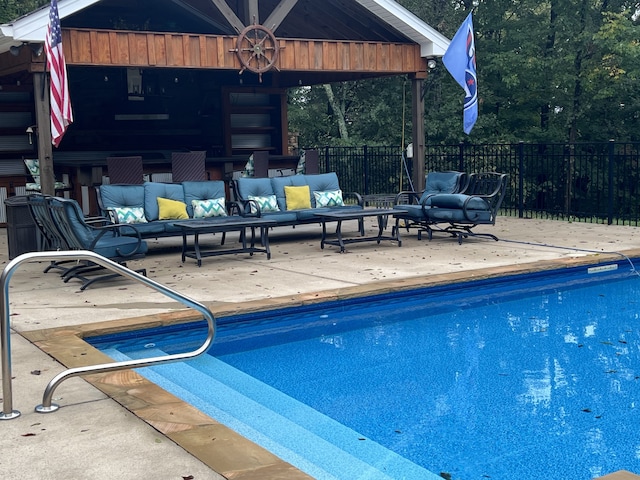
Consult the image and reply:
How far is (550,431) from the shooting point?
176 inches

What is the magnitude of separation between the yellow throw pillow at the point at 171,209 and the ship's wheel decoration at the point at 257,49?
242 centimetres

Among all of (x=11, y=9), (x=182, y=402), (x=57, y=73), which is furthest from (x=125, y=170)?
(x=11, y=9)

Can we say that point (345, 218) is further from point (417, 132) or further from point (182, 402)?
point (182, 402)

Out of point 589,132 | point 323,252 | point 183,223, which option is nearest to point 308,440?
point 183,223

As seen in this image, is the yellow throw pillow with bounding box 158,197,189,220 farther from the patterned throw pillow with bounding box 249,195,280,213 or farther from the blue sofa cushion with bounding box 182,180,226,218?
the patterned throw pillow with bounding box 249,195,280,213

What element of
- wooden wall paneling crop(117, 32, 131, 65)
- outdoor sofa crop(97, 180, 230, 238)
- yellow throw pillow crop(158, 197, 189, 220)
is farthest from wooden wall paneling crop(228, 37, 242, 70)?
yellow throw pillow crop(158, 197, 189, 220)

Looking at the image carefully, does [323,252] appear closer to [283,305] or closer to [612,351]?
[283,305]

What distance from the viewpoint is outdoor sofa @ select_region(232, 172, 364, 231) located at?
1082 cm

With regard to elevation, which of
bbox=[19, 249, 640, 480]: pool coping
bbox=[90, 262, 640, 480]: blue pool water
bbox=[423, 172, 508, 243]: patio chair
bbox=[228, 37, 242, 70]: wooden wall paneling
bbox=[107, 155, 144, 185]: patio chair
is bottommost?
bbox=[90, 262, 640, 480]: blue pool water

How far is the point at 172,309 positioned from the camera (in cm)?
692

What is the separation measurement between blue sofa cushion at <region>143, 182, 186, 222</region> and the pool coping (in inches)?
137

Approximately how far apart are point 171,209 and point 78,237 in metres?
2.26

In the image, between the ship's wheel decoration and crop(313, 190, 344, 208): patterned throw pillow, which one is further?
crop(313, 190, 344, 208): patterned throw pillow

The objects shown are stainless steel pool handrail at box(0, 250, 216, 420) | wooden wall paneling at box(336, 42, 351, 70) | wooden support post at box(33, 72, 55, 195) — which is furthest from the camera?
wooden wall paneling at box(336, 42, 351, 70)
